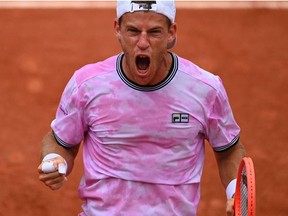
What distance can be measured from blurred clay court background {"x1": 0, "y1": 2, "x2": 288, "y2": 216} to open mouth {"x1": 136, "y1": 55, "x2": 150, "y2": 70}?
3785 millimetres

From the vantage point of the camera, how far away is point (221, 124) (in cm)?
616

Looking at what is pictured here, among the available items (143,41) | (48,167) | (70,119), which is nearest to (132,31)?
(143,41)

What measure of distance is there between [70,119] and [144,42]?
647mm

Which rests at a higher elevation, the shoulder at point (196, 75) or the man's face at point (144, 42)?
the man's face at point (144, 42)

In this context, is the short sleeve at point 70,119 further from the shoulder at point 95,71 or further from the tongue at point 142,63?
the tongue at point 142,63

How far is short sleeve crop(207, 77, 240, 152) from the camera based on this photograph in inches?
241

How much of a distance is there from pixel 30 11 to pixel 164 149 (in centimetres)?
737

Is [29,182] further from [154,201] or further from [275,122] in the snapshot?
[154,201]

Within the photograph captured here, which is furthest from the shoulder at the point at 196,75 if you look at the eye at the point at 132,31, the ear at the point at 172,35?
the eye at the point at 132,31

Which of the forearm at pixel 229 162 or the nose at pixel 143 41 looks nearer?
the nose at pixel 143 41

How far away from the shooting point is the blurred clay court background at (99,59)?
388 inches

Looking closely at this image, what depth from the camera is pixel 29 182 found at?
991 cm

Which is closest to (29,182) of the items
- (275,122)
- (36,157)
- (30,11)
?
(36,157)

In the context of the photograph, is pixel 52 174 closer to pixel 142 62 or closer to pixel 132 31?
pixel 142 62
